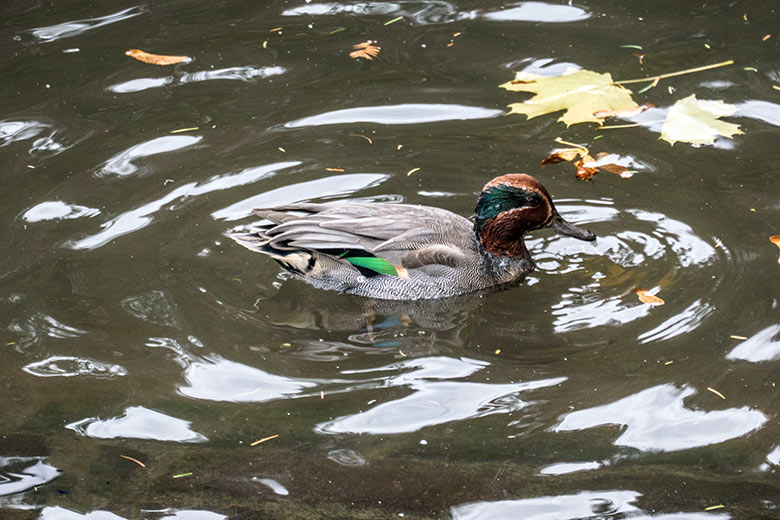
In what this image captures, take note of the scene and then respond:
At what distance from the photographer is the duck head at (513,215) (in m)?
6.33

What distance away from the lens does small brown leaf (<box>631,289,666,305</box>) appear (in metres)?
5.92

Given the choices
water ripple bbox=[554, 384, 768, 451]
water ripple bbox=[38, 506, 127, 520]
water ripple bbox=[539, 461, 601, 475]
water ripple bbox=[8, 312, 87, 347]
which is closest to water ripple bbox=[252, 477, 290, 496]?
Answer: water ripple bbox=[38, 506, 127, 520]

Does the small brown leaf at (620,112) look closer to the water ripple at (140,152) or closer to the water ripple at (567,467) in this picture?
the water ripple at (140,152)

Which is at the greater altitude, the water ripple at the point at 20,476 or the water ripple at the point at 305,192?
the water ripple at the point at 305,192

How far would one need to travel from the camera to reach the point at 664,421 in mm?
4945

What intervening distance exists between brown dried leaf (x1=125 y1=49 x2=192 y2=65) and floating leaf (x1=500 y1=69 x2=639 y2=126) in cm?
301

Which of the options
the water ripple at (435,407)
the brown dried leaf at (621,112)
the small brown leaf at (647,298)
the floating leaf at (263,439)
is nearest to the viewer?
the floating leaf at (263,439)

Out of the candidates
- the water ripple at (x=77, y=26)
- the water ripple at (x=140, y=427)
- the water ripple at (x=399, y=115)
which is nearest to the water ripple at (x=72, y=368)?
the water ripple at (x=140, y=427)

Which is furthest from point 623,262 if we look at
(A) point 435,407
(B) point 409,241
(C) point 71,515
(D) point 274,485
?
(C) point 71,515

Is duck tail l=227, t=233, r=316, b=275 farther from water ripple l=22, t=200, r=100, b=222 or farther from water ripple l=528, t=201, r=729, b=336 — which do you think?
water ripple l=528, t=201, r=729, b=336

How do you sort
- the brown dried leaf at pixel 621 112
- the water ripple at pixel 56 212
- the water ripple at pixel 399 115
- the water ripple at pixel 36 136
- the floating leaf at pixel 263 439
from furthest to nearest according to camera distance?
the water ripple at pixel 399 115 → the brown dried leaf at pixel 621 112 → the water ripple at pixel 36 136 → the water ripple at pixel 56 212 → the floating leaf at pixel 263 439

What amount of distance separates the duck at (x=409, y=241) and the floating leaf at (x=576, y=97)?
1.68m

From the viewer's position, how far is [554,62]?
8500 mm

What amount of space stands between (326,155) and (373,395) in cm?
283
